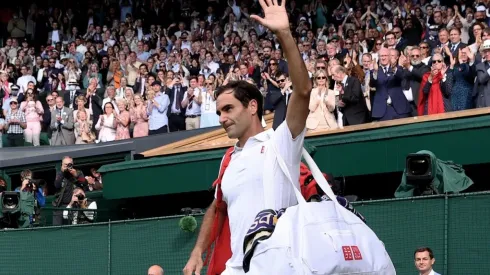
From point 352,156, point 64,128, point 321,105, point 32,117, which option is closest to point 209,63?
point 64,128

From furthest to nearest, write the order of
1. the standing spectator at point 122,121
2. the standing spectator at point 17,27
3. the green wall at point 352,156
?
1. the standing spectator at point 17,27
2. the standing spectator at point 122,121
3. the green wall at point 352,156

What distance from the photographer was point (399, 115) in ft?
47.8

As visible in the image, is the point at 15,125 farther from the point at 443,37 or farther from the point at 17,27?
the point at 443,37

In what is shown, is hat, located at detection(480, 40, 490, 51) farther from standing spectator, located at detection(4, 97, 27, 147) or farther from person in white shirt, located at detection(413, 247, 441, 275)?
standing spectator, located at detection(4, 97, 27, 147)

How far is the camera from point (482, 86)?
13.6 meters

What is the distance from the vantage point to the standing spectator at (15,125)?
22422 mm

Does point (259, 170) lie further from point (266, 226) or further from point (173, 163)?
point (173, 163)

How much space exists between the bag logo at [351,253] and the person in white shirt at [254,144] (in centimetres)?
52

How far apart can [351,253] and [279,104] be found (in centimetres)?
1128

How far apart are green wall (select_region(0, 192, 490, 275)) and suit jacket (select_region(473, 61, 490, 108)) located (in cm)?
331

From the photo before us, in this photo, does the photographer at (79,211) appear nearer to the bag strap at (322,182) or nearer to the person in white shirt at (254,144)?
the person in white shirt at (254,144)

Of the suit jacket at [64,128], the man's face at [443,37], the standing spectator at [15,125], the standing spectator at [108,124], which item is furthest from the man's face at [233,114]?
the standing spectator at [15,125]

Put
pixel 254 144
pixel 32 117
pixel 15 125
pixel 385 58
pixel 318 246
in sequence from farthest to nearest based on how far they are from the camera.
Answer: pixel 15 125 < pixel 32 117 < pixel 385 58 < pixel 254 144 < pixel 318 246

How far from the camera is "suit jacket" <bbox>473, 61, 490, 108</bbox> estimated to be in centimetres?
1348
